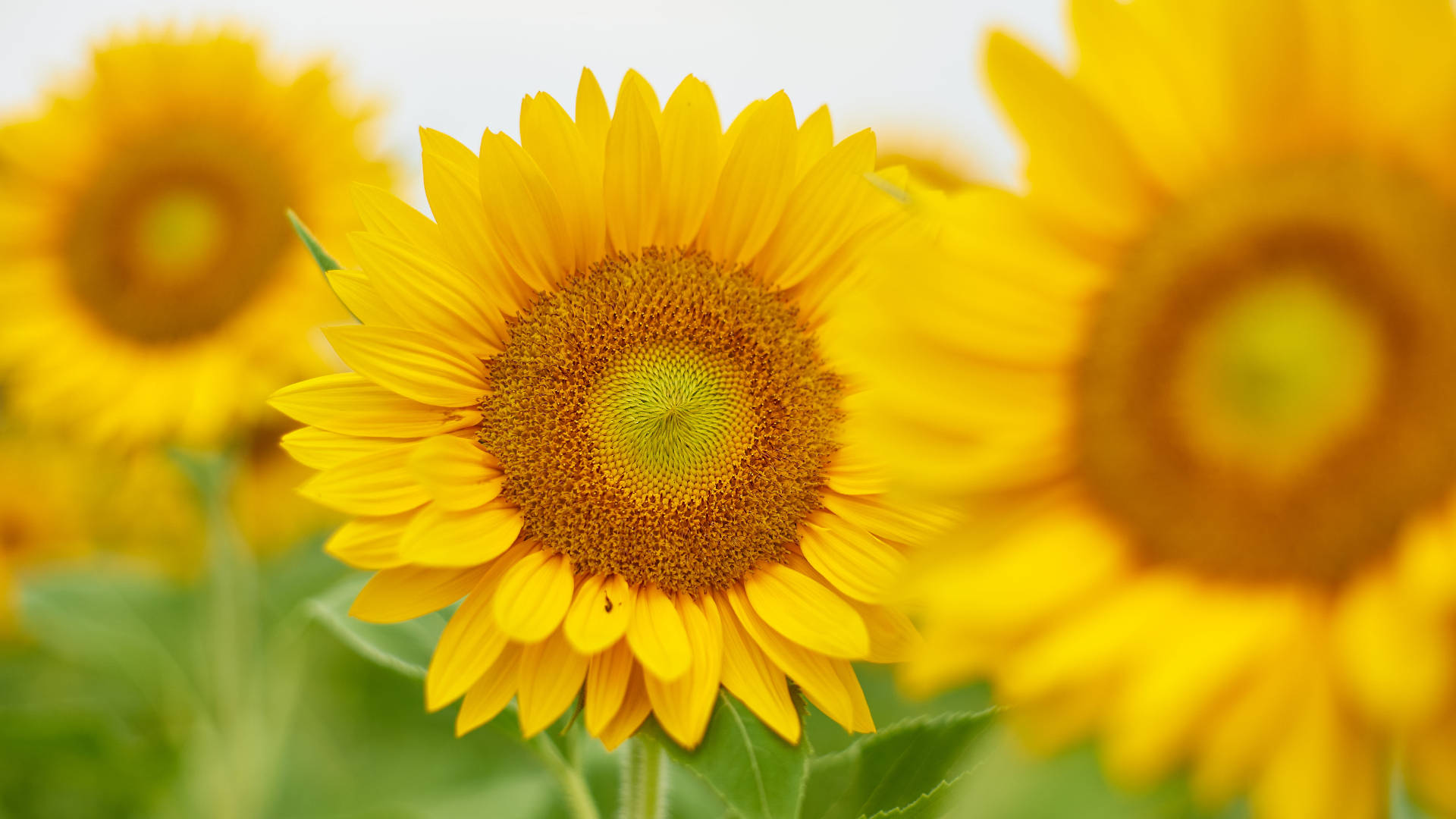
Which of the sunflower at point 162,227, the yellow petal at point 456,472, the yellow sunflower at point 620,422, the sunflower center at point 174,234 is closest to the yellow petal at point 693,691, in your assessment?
the yellow sunflower at point 620,422

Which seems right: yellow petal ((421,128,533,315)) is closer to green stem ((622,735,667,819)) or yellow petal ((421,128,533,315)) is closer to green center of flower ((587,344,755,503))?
green center of flower ((587,344,755,503))

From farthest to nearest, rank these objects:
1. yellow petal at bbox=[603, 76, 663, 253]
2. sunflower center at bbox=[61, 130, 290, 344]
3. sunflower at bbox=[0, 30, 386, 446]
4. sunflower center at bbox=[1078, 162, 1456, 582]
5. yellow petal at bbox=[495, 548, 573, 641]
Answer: sunflower center at bbox=[61, 130, 290, 344], sunflower at bbox=[0, 30, 386, 446], yellow petal at bbox=[603, 76, 663, 253], yellow petal at bbox=[495, 548, 573, 641], sunflower center at bbox=[1078, 162, 1456, 582]

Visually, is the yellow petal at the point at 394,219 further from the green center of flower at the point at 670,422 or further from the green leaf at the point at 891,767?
the green leaf at the point at 891,767

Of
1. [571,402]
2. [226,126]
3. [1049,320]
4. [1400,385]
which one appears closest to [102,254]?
[226,126]

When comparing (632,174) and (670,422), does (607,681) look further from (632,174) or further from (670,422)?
(632,174)

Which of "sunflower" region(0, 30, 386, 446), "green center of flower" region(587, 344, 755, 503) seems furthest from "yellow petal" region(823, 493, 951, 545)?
"sunflower" region(0, 30, 386, 446)

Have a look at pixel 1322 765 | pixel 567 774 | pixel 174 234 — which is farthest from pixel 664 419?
pixel 174 234
